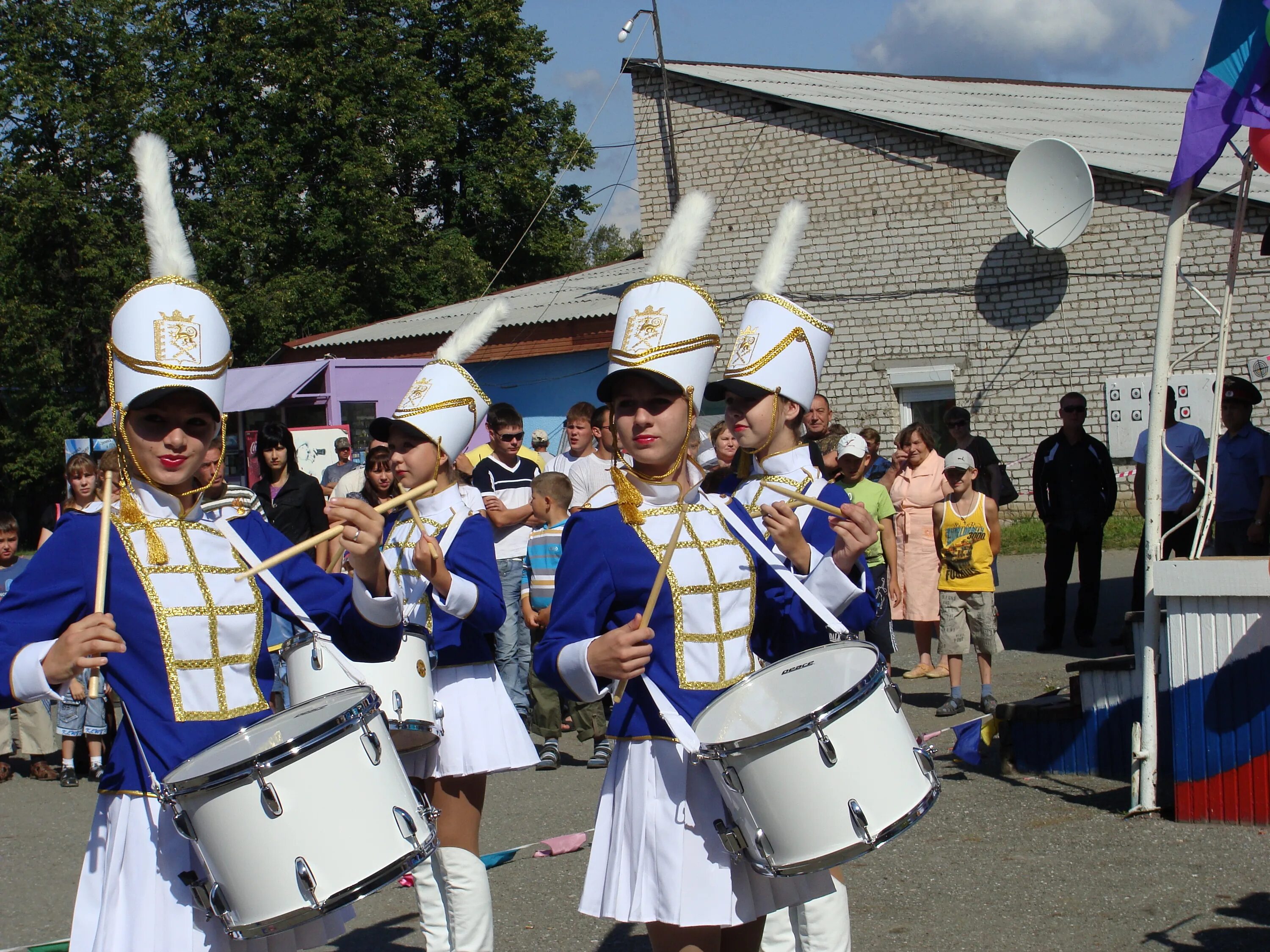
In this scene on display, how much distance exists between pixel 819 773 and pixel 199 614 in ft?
4.66

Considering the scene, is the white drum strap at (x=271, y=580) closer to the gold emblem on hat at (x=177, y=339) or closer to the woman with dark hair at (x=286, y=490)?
the gold emblem on hat at (x=177, y=339)

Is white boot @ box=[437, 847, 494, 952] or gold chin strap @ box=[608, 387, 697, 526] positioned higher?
gold chin strap @ box=[608, 387, 697, 526]

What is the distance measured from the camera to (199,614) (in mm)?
2932

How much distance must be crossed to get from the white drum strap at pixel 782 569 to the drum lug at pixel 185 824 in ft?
4.74

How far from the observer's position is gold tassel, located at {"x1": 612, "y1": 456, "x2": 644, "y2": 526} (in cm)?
322

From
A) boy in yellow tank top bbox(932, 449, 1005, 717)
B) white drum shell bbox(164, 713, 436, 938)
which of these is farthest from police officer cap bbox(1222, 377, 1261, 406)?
white drum shell bbox(164, 713, 436, 938)

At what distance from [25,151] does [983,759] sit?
96.2ft

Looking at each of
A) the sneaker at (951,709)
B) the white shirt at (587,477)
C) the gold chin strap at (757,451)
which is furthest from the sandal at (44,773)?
the gold chin strap at (757,451)

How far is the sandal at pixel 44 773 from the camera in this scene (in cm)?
893

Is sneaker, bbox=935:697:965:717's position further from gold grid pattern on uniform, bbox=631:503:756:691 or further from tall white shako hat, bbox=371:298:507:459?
gold grid pattern on uniform, bbox=631:503:756:691

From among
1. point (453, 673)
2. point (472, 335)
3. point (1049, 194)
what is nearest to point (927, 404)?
point (1049, 194)

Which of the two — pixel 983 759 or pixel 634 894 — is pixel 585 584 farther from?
pixel 983 759

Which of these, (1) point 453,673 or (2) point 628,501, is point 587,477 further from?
(2) point 628,501

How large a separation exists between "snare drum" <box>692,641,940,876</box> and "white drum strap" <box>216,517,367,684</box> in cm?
98
